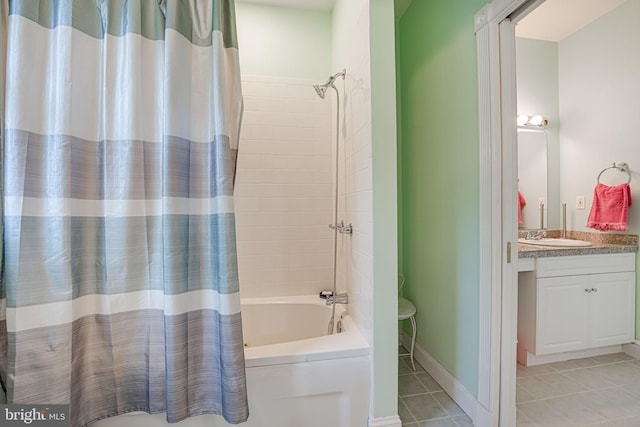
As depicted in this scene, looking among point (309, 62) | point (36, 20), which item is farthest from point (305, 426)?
point (309, 62)

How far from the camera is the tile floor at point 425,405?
5.00 feet

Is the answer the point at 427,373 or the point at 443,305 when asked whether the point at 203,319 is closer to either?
the point at 443,305

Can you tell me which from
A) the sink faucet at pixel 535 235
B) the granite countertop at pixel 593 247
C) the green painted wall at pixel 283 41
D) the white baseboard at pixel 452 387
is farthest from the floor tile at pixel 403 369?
the green painted wall at pixel 283 41

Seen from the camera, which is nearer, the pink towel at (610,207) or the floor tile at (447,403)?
the floor tile at (447,403)

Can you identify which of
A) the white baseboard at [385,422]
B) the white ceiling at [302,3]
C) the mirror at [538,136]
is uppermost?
the white ceiling at [302,3]

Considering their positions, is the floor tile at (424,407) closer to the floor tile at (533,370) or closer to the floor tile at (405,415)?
the floor tile at (405,415)

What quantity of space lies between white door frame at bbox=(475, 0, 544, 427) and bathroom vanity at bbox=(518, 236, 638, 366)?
0.71 m

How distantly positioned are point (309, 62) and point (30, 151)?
177 centimetres

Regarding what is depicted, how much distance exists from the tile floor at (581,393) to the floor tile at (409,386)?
52 cm

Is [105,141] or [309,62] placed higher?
[309,62]

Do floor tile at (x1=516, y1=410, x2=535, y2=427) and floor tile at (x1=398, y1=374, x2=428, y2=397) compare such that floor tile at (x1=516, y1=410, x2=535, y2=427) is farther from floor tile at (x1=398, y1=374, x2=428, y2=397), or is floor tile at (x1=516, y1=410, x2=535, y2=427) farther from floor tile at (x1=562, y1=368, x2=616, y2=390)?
floor tile at (x1=562, y1=368, x2=616, y2=390)

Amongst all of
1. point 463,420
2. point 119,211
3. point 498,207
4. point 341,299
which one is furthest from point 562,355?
point 119,211

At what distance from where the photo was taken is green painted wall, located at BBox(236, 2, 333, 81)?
207 cm

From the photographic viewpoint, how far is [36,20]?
1.03 metres
